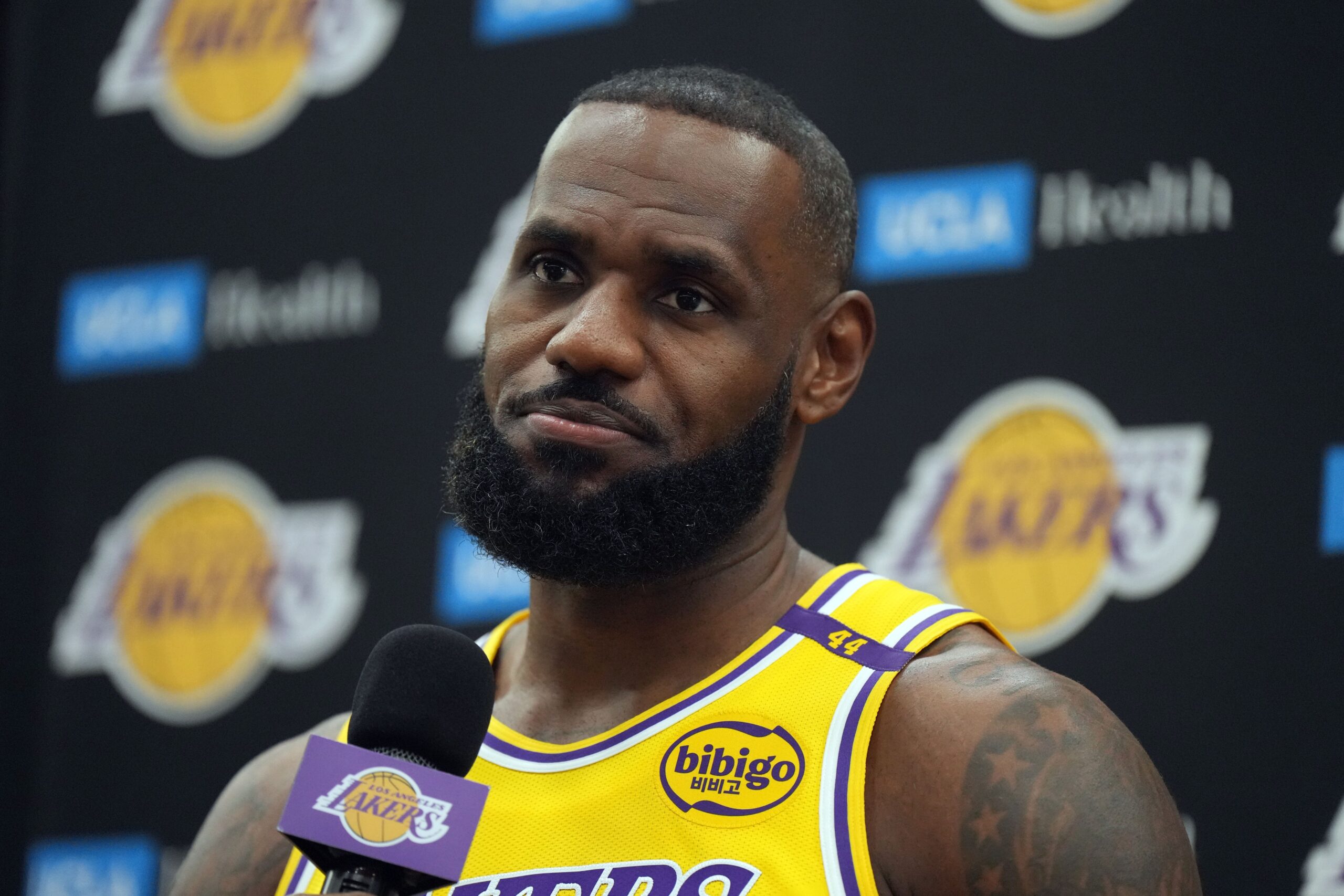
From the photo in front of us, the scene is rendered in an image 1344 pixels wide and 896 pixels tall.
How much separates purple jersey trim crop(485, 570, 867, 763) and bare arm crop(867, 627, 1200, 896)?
174mm

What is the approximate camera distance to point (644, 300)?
5.20 feet

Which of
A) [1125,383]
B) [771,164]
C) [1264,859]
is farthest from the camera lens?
[1125,383]

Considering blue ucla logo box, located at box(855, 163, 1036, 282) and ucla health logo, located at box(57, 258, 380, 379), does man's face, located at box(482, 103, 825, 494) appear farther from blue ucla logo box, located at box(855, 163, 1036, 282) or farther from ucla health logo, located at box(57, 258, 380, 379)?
ucla health logo, located at box(57, 258, 380, 379)

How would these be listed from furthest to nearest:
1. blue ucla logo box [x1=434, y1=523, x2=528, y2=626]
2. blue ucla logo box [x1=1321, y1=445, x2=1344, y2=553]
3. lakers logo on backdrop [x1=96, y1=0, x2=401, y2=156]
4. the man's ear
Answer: lakers logo on backdrop [x1=96, y1=0, x2=401, y2=156]
blue ucla logo box [x1=434, y1=523, x2=528, y2=626]
blue ucla logo box [x1=1321, y1=445, x2=1344, y2=553]
the man's ear

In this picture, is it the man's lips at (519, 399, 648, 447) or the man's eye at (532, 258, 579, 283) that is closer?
the man's lips at (519, 399, 648, 447)

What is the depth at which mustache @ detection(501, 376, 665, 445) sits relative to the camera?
5.01ft

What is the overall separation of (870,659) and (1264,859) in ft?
2.53

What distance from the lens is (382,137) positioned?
9.34 ft

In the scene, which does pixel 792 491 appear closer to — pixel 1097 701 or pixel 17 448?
pixel 1097 701

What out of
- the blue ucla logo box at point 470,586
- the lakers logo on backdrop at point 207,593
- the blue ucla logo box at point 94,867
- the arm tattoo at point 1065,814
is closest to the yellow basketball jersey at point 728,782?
the arm tattoo at point 1065,814

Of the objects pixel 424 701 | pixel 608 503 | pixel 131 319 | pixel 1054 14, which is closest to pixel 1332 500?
pixel 1054 14

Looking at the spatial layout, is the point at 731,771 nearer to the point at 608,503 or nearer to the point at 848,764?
the point at 848,764

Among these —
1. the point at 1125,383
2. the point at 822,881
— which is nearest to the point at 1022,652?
the point at 1125,383

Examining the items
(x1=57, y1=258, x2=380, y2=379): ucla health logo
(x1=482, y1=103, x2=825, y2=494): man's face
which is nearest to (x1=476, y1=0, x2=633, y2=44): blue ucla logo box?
(x1=57, y1=258, x2=380, y2=379): ucla health logo
